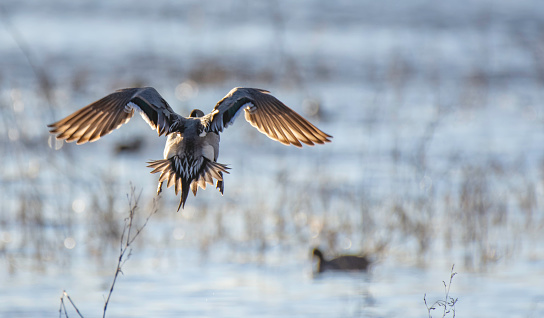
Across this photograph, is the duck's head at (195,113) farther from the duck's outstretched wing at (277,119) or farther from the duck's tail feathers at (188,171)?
the duck's tail feathers at (188,171)

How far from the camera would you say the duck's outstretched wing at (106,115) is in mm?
6000

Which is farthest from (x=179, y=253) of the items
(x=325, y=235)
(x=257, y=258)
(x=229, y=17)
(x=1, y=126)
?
(x=229, y=17)

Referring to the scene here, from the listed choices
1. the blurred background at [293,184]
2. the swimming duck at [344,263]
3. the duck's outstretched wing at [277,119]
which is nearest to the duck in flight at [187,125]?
the duck's outstretched wing at [277,119]

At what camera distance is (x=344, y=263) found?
7520 mm

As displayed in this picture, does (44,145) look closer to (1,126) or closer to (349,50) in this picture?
(1,126)

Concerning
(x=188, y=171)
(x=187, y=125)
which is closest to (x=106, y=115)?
(x=187, y=125)

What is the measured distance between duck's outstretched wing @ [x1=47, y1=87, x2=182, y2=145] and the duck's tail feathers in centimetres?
39

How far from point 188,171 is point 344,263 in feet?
7.55

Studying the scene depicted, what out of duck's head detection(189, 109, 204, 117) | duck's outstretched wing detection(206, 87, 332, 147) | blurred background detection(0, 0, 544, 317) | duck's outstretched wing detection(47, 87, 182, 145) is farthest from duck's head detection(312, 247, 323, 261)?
duck's outstretched wing detection(47, 87, 182, 145)

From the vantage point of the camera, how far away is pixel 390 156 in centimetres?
1141

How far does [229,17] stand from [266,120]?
15260mm

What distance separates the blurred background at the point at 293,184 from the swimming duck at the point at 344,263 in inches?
3.1

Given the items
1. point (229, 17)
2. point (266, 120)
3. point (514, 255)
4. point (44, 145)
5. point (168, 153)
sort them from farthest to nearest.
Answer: point (229, 17), point (44, 145), point (514, 255), point (266, 120), point (168, 153)

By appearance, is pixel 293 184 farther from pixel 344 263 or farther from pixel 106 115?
pixel 106 115
